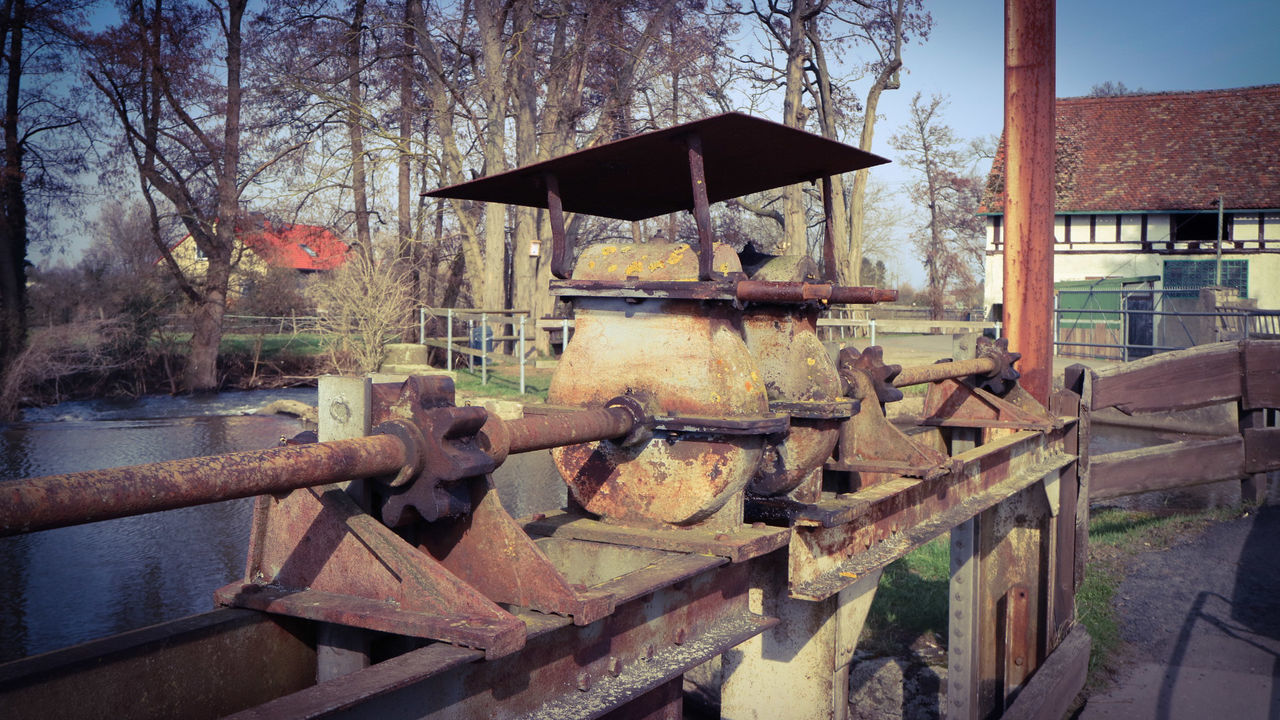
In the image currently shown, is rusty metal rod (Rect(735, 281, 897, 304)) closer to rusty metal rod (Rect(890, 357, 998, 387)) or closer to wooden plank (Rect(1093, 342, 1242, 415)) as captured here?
rusty metal rod (Rect(890, 357, 998, 387))

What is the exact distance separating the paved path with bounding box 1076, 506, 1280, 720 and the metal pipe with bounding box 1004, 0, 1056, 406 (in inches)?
65.5

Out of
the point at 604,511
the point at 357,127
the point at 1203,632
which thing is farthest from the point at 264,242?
the point at 604,511

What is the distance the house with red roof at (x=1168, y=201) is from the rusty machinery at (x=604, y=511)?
90.0 feet

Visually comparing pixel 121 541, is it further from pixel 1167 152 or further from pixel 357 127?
pixel 1167 152

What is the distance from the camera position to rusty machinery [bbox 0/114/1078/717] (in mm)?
1751

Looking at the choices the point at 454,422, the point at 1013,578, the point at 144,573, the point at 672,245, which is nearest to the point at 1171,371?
the point at 1013,578

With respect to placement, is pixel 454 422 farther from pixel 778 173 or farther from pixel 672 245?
pixel 778 173

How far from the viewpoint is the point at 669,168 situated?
10.4 feet

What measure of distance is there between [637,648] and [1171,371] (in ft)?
20.3

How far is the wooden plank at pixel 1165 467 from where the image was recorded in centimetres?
711

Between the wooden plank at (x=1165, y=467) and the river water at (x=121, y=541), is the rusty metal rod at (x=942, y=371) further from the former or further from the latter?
the river water at (x=121, y=541)

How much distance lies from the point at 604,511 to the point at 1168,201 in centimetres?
3292

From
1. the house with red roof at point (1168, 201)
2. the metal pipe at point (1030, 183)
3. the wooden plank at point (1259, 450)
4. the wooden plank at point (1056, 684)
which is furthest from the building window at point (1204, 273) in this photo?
the wooden plank at point (1056, 684)

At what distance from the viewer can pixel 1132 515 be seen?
956 centimetres
